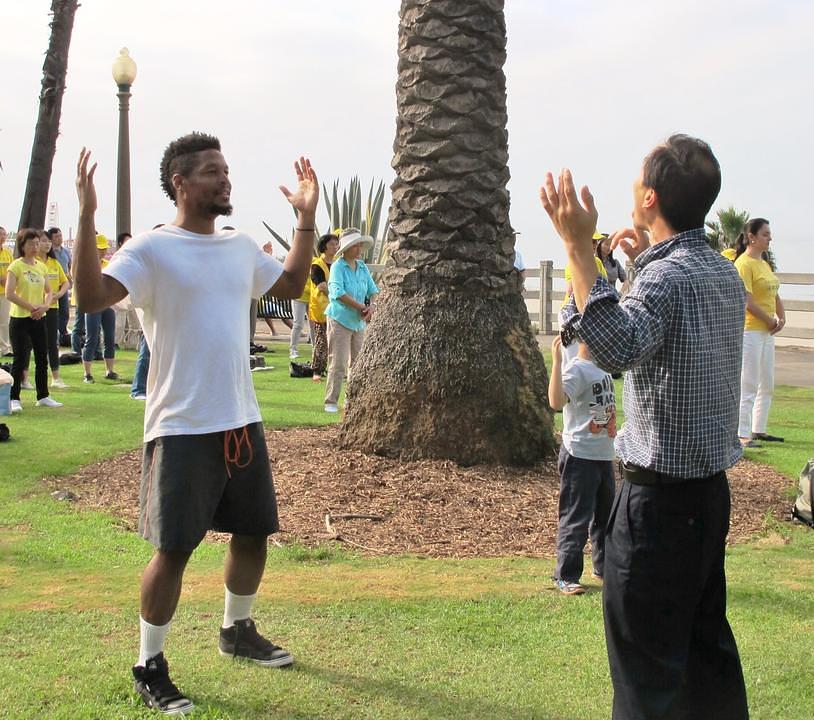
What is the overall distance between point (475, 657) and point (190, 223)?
2.19 m

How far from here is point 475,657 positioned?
4.29m

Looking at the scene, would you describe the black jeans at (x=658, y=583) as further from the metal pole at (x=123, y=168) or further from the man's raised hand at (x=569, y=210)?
the metal pole at (x=123, y=168)

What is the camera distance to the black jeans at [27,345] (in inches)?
437

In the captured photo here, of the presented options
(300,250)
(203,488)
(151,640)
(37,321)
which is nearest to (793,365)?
(37,321)

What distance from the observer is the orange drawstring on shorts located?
382 cm

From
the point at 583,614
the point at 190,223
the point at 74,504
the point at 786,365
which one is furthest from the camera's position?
the point at 786,365

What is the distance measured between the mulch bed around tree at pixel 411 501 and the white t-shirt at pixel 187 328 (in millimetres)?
2365

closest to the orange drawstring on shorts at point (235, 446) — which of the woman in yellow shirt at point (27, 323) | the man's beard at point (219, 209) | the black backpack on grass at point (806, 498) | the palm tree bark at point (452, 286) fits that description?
the man's beard at point (219, 209)

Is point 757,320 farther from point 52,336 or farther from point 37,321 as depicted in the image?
point 52,336

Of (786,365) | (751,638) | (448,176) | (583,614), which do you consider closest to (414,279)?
(448,176)

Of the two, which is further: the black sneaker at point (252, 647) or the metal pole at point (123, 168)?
the metal pole at point (123, 168)

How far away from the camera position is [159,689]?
374 cm

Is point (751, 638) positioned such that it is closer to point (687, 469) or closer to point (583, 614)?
point (583, 614)

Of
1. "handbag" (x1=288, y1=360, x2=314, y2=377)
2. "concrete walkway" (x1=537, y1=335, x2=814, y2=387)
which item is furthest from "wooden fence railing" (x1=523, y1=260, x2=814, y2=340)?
"handbag" (x1=288, y1=360, x2=314, y2=377)
